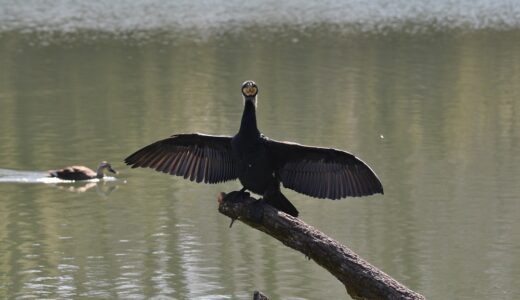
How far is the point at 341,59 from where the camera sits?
35469 millimetres

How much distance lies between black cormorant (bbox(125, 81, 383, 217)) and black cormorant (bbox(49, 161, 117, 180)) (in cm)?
1135

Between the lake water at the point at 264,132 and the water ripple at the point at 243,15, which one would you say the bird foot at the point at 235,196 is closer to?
the lake water at the point at 264,132

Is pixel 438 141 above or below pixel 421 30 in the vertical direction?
below

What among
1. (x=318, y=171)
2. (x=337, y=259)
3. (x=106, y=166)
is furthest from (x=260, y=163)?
(x=106, y=166)

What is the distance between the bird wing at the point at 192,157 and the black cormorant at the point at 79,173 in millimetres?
11405

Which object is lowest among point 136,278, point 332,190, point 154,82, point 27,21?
point 136,278

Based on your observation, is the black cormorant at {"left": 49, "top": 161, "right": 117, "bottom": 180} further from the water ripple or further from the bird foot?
the water ripple

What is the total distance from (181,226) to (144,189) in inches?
103

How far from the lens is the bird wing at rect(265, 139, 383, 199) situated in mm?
8312

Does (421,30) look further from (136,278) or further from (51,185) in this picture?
(136,278)

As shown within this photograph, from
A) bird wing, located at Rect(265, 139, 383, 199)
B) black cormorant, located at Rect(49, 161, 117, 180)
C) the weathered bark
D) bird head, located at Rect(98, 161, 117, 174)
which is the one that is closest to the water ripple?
bird head, located at Rect(98, 161, 117, 174)

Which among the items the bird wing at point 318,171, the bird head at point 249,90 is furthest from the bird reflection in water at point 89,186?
the bird head at point 249,90

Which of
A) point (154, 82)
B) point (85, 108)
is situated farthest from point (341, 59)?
point (85, 108)

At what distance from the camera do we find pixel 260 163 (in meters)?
8.18
